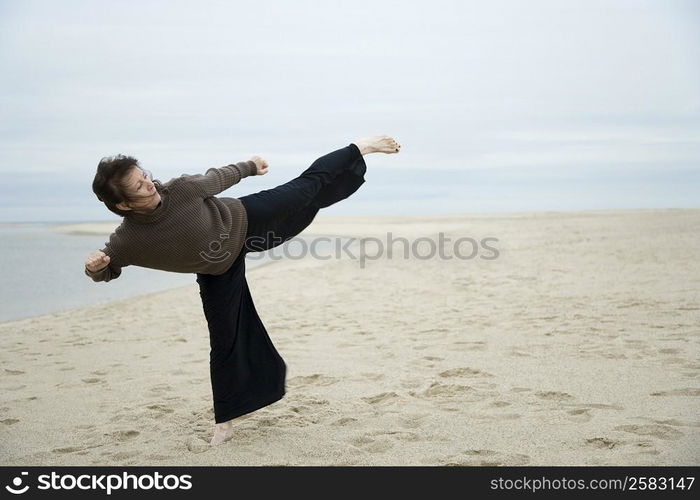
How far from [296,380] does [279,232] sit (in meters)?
1.59

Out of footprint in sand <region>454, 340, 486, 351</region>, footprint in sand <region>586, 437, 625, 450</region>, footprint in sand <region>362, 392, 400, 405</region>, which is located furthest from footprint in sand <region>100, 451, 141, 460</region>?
footprint in sand <region>454, 340, 486, 351</region>

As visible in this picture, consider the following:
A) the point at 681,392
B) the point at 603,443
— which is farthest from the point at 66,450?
the point at 681,392

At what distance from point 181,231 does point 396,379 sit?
7.01 ft

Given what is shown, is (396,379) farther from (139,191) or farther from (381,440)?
(139,191)

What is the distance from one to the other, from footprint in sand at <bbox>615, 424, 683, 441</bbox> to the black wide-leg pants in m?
1.84

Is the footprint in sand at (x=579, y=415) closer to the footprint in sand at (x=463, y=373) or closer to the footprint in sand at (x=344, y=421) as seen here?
the footprint in sand at (x=463, y=373)

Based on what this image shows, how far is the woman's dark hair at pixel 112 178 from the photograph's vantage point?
2.84m

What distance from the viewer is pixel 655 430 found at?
3.28m

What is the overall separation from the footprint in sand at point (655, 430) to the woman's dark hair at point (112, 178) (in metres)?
2.69

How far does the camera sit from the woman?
300cm

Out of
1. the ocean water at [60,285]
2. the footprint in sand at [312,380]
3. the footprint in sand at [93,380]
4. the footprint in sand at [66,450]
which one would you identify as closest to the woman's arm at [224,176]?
the footprint in sand at [66,450]

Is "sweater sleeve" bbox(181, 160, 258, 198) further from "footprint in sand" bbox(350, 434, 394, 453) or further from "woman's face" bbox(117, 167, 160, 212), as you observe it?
"footprint in sand" bbox(350, 434, 394, 453)

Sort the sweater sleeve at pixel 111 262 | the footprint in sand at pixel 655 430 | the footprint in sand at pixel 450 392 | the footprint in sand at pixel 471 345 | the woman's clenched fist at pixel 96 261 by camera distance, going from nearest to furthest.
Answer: the woman's clenched fist at pixel 96 261
the sweater sleeve at pixel 111 262
the footprint in sand at pixel 655 430
the footprint in sand at pixel 450 392
the footprint in sand at pixel 471 345
